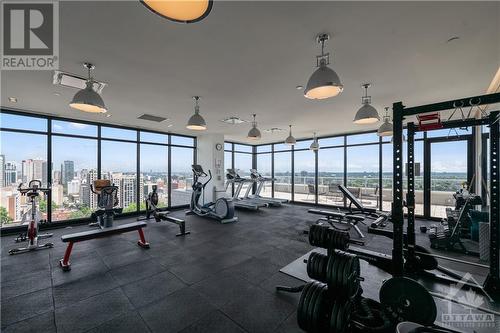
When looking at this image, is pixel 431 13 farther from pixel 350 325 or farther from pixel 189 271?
pixel 189 271

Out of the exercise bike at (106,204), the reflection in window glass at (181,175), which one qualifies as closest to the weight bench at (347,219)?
the reflection in window glass at (181,175)

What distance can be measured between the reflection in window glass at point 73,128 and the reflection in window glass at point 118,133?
0.82 ft

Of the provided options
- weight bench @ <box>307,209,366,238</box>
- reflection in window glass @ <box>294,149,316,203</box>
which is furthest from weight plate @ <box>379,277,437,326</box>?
reflection in window glass @ <box>294,149,316,203</box>

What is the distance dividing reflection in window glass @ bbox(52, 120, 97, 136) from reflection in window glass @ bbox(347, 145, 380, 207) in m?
8.85

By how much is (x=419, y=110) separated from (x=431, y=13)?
3.33 feet

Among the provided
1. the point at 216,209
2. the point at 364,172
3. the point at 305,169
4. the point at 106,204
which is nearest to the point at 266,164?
the point at 305,169

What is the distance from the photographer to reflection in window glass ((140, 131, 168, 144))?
7242mm

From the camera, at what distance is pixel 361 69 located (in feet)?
9.70

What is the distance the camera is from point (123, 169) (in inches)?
266

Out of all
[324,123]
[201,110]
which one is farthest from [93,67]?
[324,123]

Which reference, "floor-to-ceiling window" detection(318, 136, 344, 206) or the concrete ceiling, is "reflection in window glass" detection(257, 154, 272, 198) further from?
the concrete ceiling

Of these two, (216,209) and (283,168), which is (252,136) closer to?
(216,209)

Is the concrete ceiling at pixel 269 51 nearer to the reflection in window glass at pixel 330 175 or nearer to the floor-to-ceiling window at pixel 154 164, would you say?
the floor-to-ceiling window at pixel 154 164

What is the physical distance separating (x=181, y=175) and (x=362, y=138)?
23.6 ft
